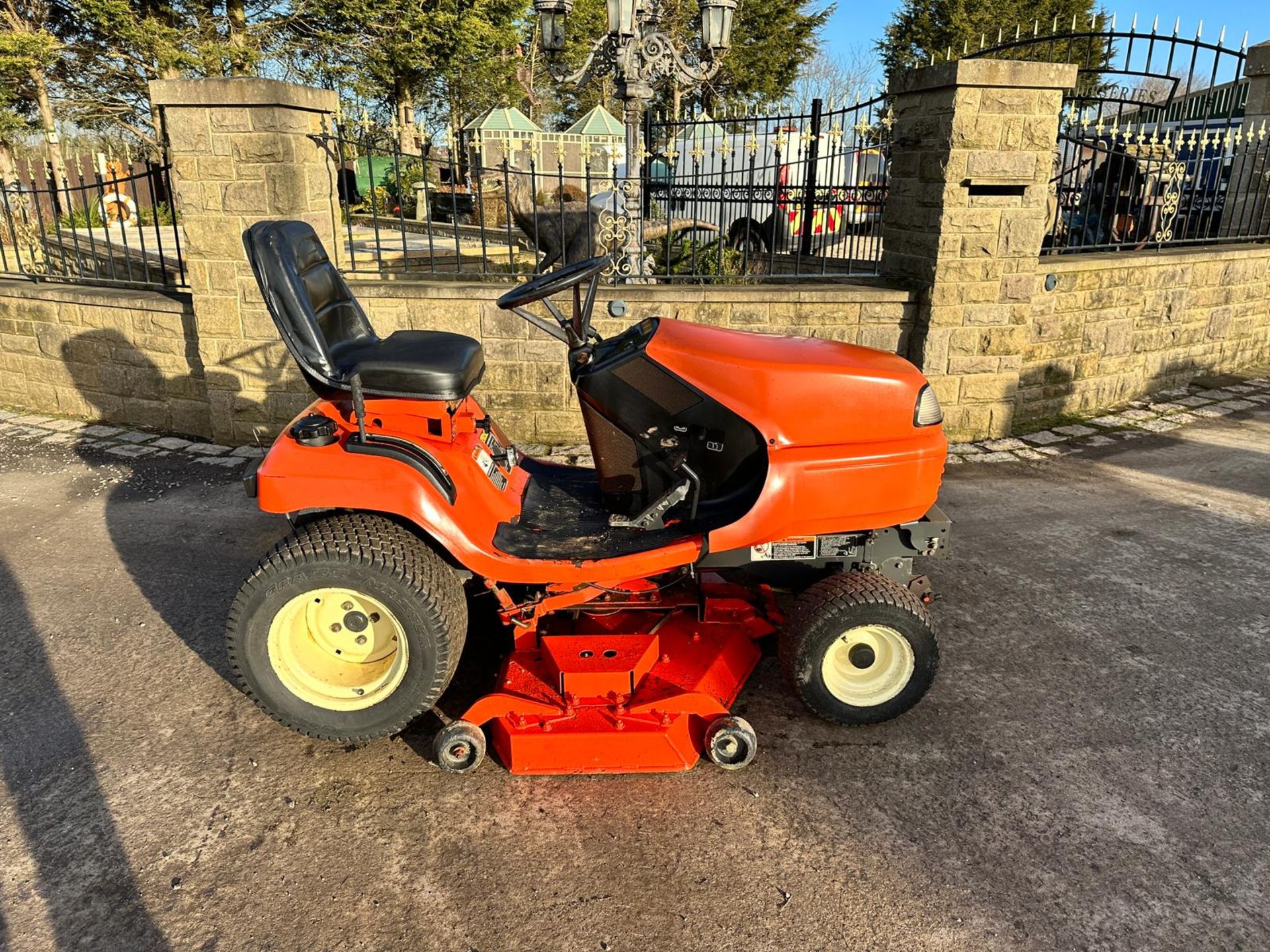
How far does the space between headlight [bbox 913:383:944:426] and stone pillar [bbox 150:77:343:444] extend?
423 cm

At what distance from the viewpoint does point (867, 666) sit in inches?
119

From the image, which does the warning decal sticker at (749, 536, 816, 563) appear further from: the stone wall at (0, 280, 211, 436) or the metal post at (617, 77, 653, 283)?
the stone wall at (0, 280, 211, 436)

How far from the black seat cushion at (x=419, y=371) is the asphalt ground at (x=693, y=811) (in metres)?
1.13

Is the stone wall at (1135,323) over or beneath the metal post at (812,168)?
beneath

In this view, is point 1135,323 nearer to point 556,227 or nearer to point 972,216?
point 972,216

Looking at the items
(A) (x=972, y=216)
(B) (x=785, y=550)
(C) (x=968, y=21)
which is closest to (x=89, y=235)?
(A) (x=972, y=216)

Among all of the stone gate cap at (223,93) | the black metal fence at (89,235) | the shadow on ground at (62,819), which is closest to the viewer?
the shadow on ground at (62,819)

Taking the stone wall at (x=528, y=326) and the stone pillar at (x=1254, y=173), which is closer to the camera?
the stone wall at (x=528, y=326)

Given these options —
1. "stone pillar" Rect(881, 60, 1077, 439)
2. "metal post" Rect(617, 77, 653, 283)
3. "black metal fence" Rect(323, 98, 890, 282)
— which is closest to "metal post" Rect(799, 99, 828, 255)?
"black metal fence" Rect(323, 98, 890, 282)

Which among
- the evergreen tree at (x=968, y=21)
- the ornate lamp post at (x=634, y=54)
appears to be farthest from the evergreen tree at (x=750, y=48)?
the ornate lamp post at (x=634, y=54)

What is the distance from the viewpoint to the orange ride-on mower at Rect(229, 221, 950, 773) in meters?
2.77

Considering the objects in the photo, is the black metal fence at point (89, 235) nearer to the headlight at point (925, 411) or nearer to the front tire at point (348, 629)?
the front tire at point (348, 629)

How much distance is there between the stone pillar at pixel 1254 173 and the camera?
8.59 meters

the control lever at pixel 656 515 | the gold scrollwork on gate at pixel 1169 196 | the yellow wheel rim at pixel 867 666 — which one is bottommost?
the yellow wheel rim at pixel 867 666
